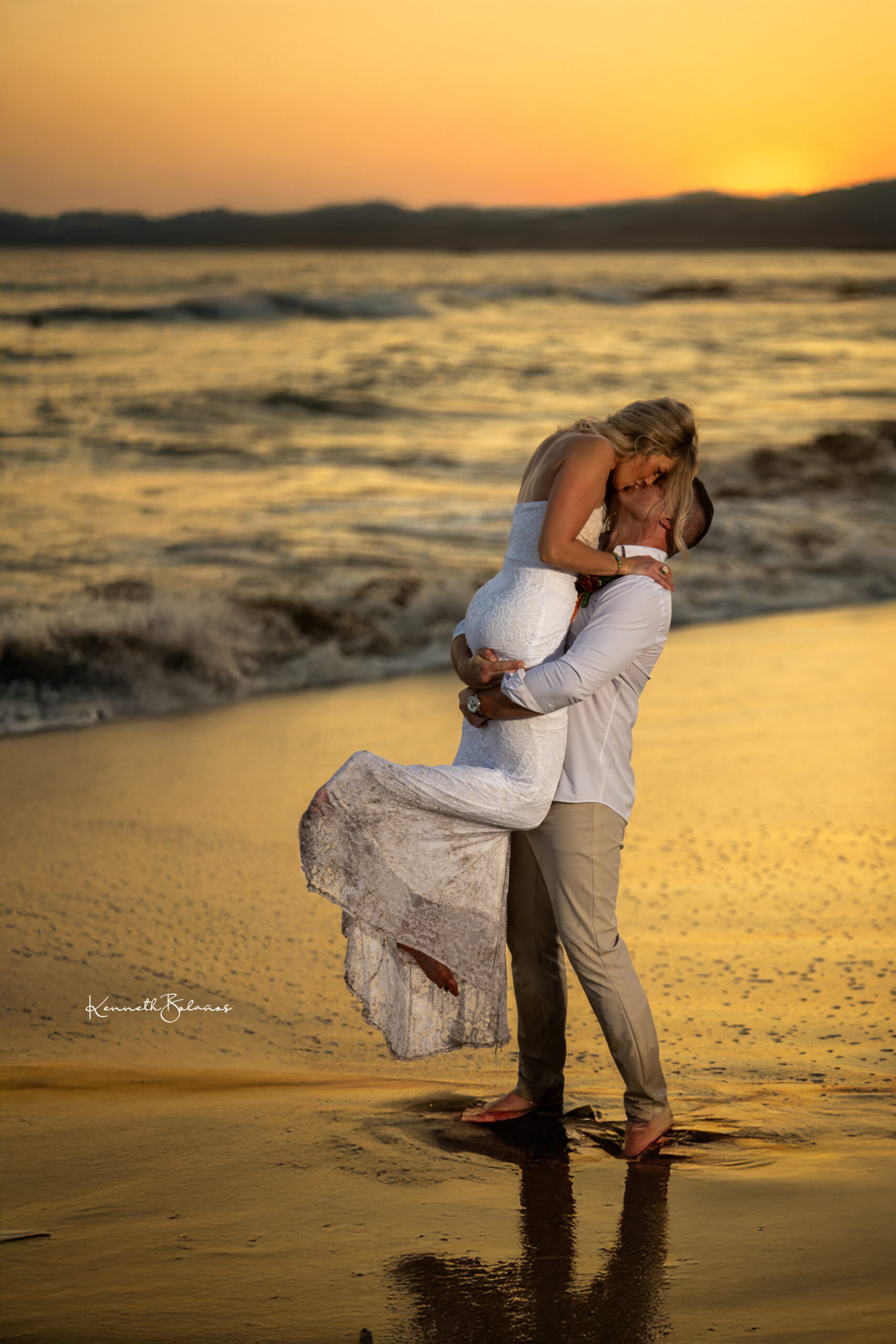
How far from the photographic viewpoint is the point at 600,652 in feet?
10.0

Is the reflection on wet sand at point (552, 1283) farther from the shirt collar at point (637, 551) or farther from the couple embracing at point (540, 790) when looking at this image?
the shirt collar at point (637, 551)

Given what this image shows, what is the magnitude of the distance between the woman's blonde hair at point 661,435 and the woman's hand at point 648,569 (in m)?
0.16

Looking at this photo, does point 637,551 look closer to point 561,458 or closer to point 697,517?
point 697,517

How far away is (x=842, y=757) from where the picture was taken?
6773 millimetres

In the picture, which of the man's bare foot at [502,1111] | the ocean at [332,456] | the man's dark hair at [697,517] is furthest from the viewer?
the ocean at [332,456]

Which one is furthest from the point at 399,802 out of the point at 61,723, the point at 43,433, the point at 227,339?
the point at 227,339

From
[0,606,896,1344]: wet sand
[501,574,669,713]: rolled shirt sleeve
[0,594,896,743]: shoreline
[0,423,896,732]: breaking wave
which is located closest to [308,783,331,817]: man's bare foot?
[501,574,669,713]: rolled shirt sleeve

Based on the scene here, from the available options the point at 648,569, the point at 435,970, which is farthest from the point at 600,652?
the point at 435,970

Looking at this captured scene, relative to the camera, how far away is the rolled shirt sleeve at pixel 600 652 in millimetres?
3039

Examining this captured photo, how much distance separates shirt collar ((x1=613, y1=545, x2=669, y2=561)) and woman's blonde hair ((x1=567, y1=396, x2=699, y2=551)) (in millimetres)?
131

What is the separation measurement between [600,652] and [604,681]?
0.23 feet

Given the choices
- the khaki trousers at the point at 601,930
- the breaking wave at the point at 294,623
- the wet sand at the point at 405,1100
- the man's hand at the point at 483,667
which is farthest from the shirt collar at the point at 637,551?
the breaking wave at the point at 294,623

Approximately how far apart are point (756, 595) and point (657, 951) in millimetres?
7786

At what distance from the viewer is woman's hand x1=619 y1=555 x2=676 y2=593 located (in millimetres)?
3137
